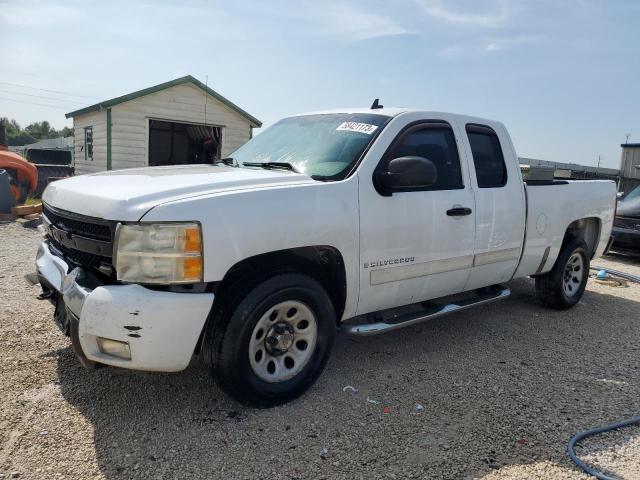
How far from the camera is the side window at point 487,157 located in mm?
4531

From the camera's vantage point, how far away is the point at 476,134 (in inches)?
182

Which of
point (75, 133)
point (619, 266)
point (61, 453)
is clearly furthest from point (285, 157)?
point (75, 133)

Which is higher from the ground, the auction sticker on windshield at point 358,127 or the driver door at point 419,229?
the auction sticker on windshield at point 358,127

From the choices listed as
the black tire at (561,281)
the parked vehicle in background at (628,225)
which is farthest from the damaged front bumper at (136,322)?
the parked vehicle in background at (628,225)

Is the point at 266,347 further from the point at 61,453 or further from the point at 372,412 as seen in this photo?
the point at 61,453

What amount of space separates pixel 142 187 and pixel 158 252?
51 centimetres

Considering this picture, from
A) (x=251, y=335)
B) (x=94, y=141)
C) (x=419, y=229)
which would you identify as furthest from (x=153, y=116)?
(x=251, y=335)

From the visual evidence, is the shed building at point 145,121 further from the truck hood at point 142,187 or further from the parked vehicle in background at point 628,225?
the truck hood at point 142,187

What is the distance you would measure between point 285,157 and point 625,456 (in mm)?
2953

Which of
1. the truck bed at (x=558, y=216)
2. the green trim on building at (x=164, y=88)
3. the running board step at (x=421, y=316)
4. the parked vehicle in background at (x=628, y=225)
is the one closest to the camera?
the running board step at (x=421, y=316)

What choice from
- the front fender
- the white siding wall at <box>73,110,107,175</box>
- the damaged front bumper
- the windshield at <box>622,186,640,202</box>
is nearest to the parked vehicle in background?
the windshield at <box>622,186,640,202</box>

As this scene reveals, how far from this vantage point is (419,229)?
383cm

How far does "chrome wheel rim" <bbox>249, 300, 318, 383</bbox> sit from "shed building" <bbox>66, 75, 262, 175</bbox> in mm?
12324

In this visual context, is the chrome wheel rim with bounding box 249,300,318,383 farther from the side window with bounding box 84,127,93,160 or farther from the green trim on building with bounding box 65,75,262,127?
the side window with bounding box 84,127,93,160
